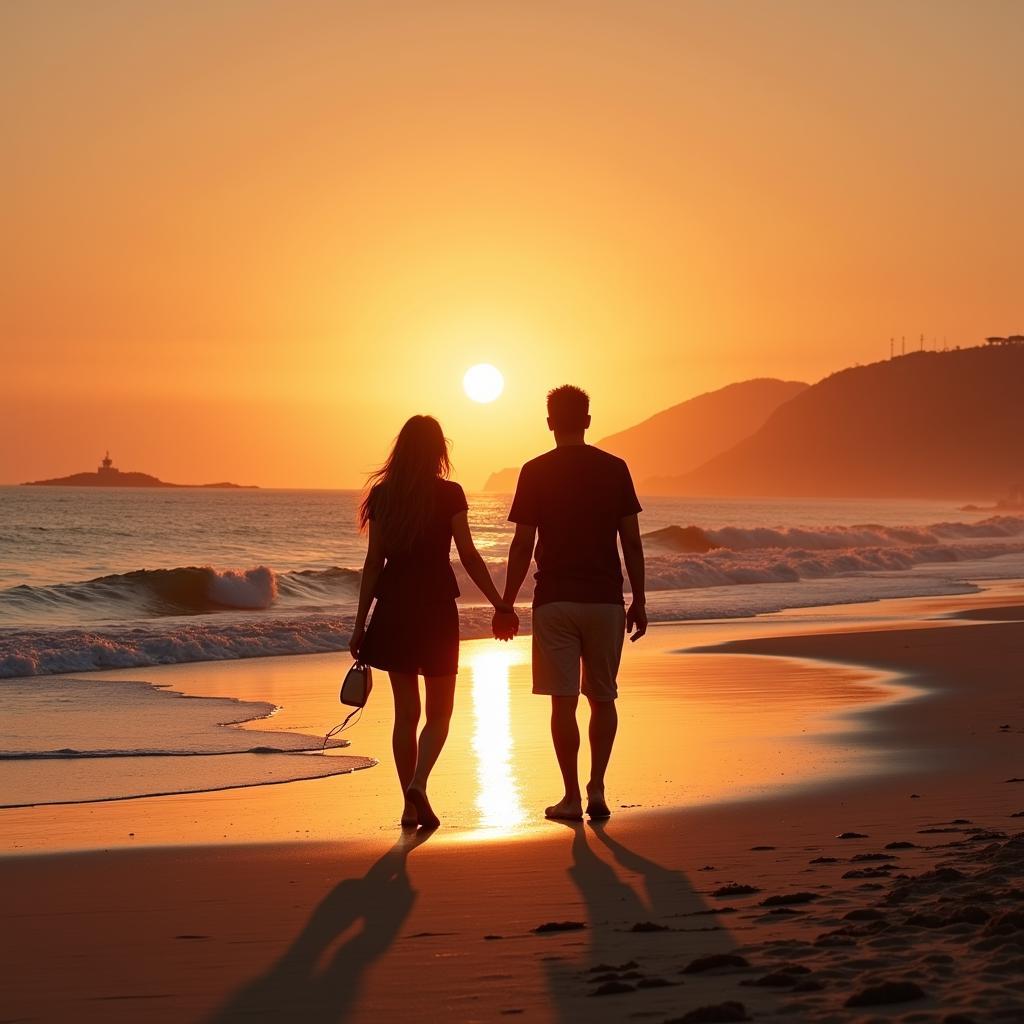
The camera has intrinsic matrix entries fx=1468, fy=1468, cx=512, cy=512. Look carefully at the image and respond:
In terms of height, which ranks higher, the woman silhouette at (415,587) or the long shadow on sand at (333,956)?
the woman silhouette at (415,587)

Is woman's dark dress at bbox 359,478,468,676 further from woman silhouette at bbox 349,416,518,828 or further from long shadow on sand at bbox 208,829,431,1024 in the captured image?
long shadow on sand at bbox 208,829,431,1024

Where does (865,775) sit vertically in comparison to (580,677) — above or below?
below

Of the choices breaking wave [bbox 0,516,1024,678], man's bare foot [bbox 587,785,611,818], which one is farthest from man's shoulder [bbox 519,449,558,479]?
breaking wave [bbox 0,516,1024,678]

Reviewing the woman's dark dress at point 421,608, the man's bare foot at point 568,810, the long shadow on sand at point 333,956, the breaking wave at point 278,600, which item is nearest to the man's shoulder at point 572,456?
the woman's dark dress at point 421,608

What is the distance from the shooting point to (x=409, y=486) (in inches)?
283

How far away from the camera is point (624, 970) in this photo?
4.24 metres

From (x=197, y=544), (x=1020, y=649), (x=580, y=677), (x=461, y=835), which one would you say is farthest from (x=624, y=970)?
(x=197, y=544)

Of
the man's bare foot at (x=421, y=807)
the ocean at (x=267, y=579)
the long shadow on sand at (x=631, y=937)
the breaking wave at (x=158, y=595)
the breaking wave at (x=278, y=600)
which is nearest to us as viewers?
the long shadow on sand at (x=631, y=937)

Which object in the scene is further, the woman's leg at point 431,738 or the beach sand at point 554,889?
the woman's leg at point 431,738

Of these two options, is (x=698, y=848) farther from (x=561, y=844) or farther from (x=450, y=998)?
(x=450, y=998)

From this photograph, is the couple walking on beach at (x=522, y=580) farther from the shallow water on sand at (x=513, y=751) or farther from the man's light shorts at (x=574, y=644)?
the shallow water on sand at (x=513, y=751)

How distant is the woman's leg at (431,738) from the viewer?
6.95 metres

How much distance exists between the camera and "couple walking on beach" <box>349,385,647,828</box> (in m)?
7.14

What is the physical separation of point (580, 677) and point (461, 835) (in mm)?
1099
